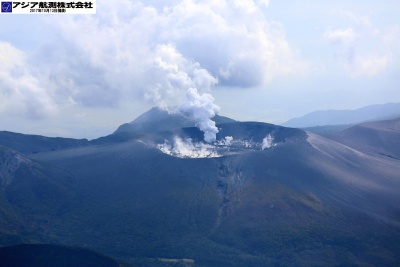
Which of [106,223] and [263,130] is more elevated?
[263,130]

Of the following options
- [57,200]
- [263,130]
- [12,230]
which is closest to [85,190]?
[57,200]

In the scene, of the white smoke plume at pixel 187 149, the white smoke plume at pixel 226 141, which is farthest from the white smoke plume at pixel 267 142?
the white smoke plume at pixel 187 149

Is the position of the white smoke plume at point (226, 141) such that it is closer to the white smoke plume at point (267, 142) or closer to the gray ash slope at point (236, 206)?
the white smoke plume at point (267, 142)

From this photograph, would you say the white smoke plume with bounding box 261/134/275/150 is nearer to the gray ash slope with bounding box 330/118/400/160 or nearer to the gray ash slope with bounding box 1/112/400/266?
the gray ash slope with bounding box 1/112/400/266

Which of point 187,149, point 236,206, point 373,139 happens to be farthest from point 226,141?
point 236,206

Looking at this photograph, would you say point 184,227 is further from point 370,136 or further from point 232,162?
point 370,136

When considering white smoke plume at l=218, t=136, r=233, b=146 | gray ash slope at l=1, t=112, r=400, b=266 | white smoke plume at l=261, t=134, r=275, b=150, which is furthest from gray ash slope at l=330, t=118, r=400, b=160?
white smoke plume at l=218, t=136, r=233, b=146
